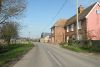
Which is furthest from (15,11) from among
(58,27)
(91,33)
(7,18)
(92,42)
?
(58,27)

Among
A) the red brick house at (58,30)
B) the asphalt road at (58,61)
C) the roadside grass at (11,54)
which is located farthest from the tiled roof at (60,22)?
the asphalt road at (58,61)

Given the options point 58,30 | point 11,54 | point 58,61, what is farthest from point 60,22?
point 58,61

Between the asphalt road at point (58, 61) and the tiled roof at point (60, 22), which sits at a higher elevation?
A: the tiled roof at point (60, 22)

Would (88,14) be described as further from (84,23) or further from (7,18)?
(7,18)

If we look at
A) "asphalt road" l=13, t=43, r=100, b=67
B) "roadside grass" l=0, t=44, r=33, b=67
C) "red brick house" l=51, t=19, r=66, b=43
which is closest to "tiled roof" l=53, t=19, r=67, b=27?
"red brick house" l=51, t=19, r=66, b=43

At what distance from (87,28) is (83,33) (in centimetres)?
187

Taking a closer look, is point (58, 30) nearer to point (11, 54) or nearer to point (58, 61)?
point (11, 54)

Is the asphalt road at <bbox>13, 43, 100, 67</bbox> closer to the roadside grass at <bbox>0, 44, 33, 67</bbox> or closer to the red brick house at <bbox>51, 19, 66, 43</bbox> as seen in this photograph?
the roadside grass at <bbox>0, 44, 33, 67</bbox>

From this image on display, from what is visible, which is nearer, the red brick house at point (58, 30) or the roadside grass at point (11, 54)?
the roadside grass at point (11, 54)

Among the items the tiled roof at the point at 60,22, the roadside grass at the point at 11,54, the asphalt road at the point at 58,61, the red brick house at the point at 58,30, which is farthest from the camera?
the tiled roof at the point at 60,22

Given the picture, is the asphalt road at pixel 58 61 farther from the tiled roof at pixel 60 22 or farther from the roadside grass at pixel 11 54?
the tiled roof at pixel 60 22

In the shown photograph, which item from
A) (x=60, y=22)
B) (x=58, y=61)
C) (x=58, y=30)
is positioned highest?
(x=60, y=22)

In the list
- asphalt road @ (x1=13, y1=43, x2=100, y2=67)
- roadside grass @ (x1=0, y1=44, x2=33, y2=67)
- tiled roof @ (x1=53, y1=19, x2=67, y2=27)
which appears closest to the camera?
asphalt road @ (x1=13, y1=43, x2=100, y2=67)

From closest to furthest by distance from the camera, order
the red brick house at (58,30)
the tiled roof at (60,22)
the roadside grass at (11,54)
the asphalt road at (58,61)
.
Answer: the asphalt road at (58,61) < the roadside grass at (11,54) < the red brick house at (58,30) < the tiled roof at (60,22)
